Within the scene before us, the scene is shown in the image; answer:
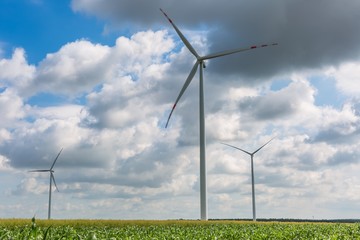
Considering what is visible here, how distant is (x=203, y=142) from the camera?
2867 inches

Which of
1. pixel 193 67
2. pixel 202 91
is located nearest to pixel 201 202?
pixel 202 91

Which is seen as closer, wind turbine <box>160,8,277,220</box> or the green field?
the green field

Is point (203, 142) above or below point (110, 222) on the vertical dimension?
above

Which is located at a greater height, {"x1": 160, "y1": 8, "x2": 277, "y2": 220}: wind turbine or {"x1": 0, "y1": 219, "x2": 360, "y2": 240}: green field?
{"x1": 160, "y1": 8, "x2": 277, "y2": 220}: wind turbine

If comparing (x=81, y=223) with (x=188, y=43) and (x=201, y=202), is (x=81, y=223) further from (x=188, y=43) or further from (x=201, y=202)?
(x=188, y=43)

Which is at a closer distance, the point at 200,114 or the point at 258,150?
the point at 200,114

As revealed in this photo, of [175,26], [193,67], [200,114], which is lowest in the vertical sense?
[200,114]

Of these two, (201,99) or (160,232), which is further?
(201,99)

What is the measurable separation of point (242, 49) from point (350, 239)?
2096 inches

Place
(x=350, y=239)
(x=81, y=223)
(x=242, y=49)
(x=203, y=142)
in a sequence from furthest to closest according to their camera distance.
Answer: (x=242, y=49), (x=203, y=142), (x=81, y=223), (x=350, y=239)

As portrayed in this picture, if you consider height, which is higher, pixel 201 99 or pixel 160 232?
pixel 201 99

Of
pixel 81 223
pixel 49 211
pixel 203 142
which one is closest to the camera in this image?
pixel 81 223

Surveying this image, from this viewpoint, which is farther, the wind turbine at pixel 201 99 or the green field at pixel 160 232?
the wind turbine at pixel 201 99

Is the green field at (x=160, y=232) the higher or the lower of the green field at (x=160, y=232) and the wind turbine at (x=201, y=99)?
the lower
